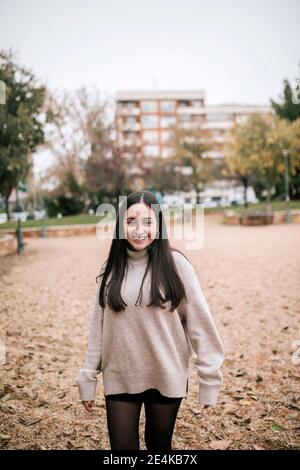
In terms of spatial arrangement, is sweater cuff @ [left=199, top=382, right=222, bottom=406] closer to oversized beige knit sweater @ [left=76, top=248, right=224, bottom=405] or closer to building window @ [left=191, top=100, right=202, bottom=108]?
oversized beige knit sweater @ [left=76, top=248, right=224, bottom=405]

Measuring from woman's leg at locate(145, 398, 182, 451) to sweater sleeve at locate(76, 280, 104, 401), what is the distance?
0.31 m

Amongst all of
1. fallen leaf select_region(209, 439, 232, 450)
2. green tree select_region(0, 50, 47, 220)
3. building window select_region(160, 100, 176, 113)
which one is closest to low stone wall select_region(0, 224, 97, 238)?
green tree select_region(0, 50, 47, 220)

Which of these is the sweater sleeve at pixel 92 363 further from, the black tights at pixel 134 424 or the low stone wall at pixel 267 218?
the low stone wall at pixel 267 218

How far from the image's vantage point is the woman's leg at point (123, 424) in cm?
200

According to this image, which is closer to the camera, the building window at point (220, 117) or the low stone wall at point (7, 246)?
the low stone wall at point (7, 246)

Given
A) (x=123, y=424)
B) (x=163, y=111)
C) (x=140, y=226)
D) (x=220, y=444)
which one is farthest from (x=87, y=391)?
(x=163, y=111)

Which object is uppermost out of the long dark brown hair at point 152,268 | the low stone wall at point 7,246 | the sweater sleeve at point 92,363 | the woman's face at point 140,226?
the woman's face at point 140,226

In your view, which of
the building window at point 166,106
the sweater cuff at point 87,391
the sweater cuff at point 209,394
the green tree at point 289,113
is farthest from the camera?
the building window at point 166,106

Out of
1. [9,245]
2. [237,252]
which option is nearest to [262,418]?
[237,252]

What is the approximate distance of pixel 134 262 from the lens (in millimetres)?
2135

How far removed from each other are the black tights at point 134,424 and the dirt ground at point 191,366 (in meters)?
1.17

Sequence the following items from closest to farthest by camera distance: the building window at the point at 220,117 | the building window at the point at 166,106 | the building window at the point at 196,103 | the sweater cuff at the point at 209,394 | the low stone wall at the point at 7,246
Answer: the sweater cuff at the point at 209,394 → the low stone wall at the point at 7,246 → the building window at the point at 166,106 → the building window at the point at 196,103 → the building window at the point at 220,117

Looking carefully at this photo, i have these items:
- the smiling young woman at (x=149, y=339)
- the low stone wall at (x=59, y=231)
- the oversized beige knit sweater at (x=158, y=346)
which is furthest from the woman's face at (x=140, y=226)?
the low stone wall at (x=59, y=231)

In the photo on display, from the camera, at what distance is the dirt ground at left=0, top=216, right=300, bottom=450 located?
3227 mm
